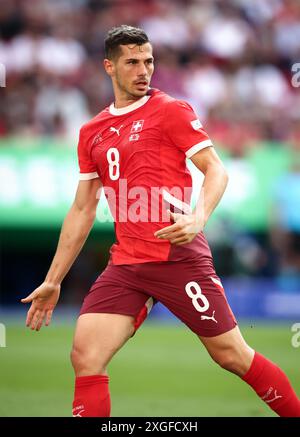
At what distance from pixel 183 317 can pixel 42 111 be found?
371 inches

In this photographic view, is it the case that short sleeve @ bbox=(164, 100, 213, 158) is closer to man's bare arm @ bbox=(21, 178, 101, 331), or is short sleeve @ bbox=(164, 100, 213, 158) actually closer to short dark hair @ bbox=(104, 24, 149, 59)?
short dark hair @ bbox=(104, 24, 149, 59)

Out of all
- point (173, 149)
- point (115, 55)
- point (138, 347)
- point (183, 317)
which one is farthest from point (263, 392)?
point (138, 347)

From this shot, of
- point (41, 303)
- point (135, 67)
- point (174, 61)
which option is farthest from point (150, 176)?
point (174, 61)

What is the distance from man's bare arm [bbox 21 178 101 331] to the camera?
621 centimetres

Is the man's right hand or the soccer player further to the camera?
the man's right hand

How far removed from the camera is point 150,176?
5898 millimetres

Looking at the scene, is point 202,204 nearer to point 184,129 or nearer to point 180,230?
point 180,230

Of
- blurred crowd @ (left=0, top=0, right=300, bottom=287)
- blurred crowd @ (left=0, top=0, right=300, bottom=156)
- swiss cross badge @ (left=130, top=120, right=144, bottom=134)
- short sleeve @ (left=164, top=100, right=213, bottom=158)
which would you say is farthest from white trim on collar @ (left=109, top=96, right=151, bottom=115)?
blurred crowd @ (left=0, top=0, right=300, bottom=156)

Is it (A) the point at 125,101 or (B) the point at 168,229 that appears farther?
(A) the point at 125,101

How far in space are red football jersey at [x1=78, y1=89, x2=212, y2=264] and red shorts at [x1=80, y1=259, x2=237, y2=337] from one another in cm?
8

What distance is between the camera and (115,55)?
6105mm

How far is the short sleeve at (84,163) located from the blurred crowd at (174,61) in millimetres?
8144

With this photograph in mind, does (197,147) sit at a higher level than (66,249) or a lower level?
higher

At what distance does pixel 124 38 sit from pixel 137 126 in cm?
57
